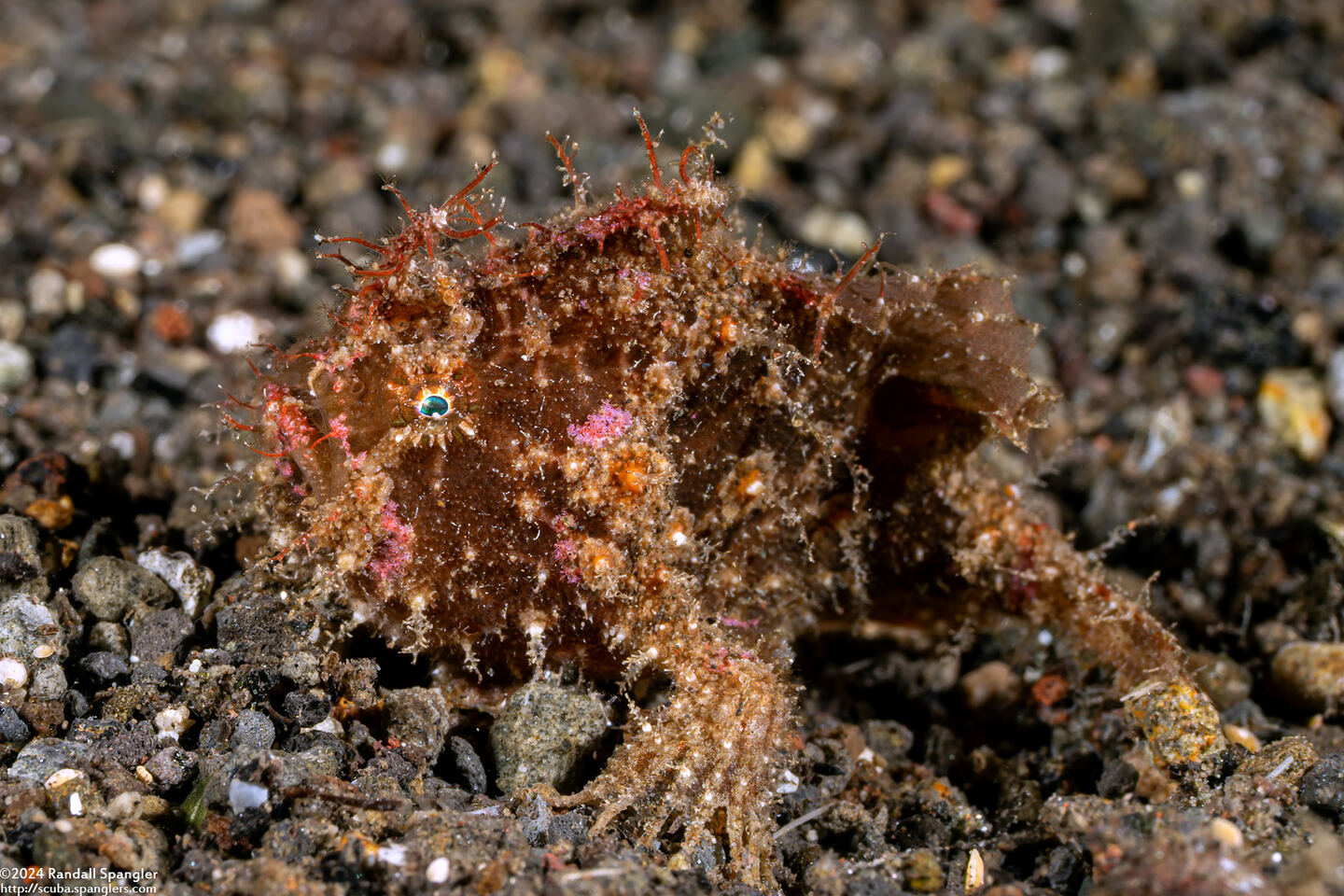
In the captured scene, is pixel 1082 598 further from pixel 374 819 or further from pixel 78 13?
pixel 78 13

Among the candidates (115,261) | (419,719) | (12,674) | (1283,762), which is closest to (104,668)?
(12,674)

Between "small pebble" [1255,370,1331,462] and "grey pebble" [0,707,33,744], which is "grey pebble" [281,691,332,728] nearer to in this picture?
"grey pebble" [0,707,33,744]

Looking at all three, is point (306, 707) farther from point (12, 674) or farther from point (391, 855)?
point (12, 674)

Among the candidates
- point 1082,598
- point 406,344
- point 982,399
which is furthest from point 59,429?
point 1082,598

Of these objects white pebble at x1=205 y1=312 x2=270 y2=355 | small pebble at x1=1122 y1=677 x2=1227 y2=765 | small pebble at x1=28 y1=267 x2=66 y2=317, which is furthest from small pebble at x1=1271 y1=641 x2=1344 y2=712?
small pebble at x1=28 y1=267 x2=66 y2=317

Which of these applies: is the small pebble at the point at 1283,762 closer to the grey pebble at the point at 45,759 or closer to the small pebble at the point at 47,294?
the grey pebble at the point at 45,759

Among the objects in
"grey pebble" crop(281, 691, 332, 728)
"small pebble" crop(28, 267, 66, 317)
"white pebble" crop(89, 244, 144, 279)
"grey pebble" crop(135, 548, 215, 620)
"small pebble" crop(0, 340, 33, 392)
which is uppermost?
"white pebble" crop(89, 244, 144, 279)

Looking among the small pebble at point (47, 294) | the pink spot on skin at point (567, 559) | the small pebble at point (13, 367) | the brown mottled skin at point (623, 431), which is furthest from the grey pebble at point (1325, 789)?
the small pebble at point (47, 294)
